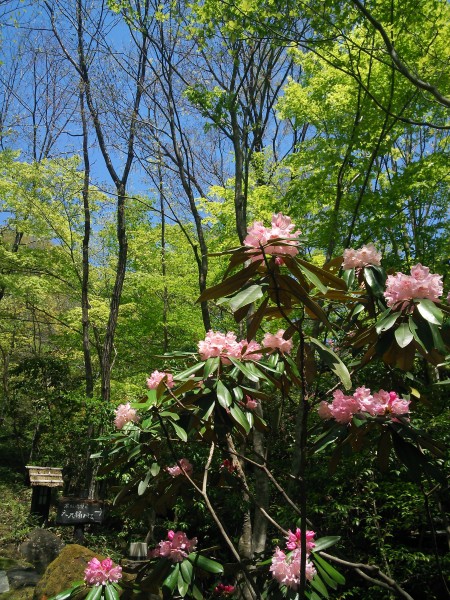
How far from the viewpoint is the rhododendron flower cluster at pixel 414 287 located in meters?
1.33

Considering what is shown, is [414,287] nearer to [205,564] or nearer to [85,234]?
[205,564]

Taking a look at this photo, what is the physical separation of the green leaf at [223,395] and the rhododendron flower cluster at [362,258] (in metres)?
0.61

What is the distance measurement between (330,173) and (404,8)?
6.07 ft

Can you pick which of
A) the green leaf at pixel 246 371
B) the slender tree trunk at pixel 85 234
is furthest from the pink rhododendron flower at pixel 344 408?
the slender tree trunk at pixel 85 234

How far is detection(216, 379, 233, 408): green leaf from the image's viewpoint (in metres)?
1.51

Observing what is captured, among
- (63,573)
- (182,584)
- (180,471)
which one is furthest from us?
(63,573)

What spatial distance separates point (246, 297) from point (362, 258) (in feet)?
1.92

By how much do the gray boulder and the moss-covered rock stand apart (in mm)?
1706

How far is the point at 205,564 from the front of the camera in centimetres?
178

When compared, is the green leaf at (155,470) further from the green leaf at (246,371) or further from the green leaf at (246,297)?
the green leaf at (246,297)

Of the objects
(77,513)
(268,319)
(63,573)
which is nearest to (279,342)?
(268,319)

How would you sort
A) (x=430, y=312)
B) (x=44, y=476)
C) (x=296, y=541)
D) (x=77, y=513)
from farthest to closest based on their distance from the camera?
1. (x=44, y=476)
2. (x=77, y=513)
3. (x=296, y=541)
4. (x=430, y=312)

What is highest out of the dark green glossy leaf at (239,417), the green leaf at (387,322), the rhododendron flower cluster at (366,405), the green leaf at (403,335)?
A: the green leaf at (387,322)

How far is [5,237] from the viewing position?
11.5 m
